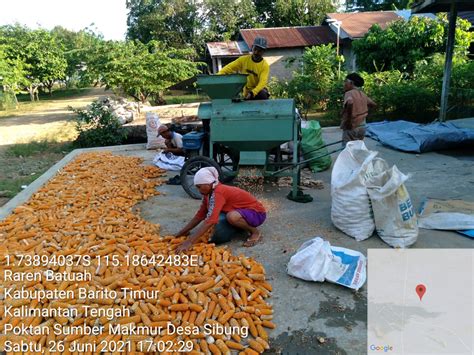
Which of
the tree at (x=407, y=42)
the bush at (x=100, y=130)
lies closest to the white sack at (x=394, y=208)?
the bush at (x=100, y=130)

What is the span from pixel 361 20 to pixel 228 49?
27.2 ft

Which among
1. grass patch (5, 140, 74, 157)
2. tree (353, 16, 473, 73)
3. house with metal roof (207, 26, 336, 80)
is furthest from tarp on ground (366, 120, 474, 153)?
house with metal roof (207, 26, 336, 80)

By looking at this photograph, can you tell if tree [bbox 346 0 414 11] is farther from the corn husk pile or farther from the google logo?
the google logo

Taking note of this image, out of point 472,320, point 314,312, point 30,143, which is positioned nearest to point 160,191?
point 314,312

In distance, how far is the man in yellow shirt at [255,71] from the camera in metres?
5.96

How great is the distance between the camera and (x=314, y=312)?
3.04 m

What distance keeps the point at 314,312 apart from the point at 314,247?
62cm

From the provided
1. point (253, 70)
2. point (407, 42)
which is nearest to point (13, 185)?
point (253, 70)

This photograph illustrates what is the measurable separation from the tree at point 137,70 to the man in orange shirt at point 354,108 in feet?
35.4

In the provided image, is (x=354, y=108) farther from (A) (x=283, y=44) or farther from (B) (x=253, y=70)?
(A) (x=283, y=44)

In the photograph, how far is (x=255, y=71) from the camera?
243 inches

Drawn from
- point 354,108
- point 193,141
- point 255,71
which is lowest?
point 193,141

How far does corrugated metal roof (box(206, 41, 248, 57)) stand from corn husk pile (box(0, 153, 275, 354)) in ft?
66.8

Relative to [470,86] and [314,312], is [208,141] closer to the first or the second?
[314,312]
